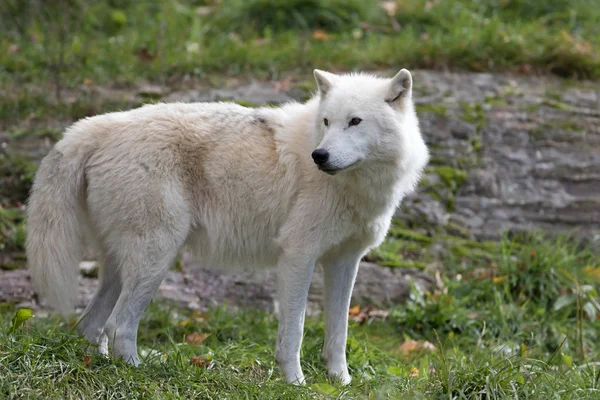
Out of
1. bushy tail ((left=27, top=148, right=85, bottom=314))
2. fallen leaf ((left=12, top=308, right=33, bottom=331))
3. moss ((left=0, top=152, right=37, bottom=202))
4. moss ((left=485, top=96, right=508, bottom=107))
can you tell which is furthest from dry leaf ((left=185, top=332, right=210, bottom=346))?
moss ((left=485, top=96, right=508, bottom=107))

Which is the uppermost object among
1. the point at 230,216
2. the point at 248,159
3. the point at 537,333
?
the point at 248,159

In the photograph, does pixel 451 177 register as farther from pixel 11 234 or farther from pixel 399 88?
pixel 11 234

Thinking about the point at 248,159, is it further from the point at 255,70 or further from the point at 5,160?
the point at 255,70

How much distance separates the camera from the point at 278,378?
4656 mm

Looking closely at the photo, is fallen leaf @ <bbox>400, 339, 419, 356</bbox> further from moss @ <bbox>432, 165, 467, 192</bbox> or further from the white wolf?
moss @ <bbox>432, 165, 467, 192</bbox>

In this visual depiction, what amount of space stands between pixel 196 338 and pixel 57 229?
4.47ft

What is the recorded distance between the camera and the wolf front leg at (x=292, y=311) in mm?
4691

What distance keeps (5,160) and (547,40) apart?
6.24 meters

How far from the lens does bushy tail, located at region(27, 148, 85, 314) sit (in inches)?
179

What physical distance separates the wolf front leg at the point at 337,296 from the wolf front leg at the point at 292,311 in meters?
0.31

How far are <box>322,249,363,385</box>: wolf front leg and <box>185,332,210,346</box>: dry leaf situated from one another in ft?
3.00

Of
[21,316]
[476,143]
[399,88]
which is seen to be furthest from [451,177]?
[21,316]

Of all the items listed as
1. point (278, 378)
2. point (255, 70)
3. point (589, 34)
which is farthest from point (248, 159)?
point (589, 34)

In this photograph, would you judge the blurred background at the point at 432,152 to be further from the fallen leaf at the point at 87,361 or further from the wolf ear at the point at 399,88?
the wolf ear at the point at 399,88
